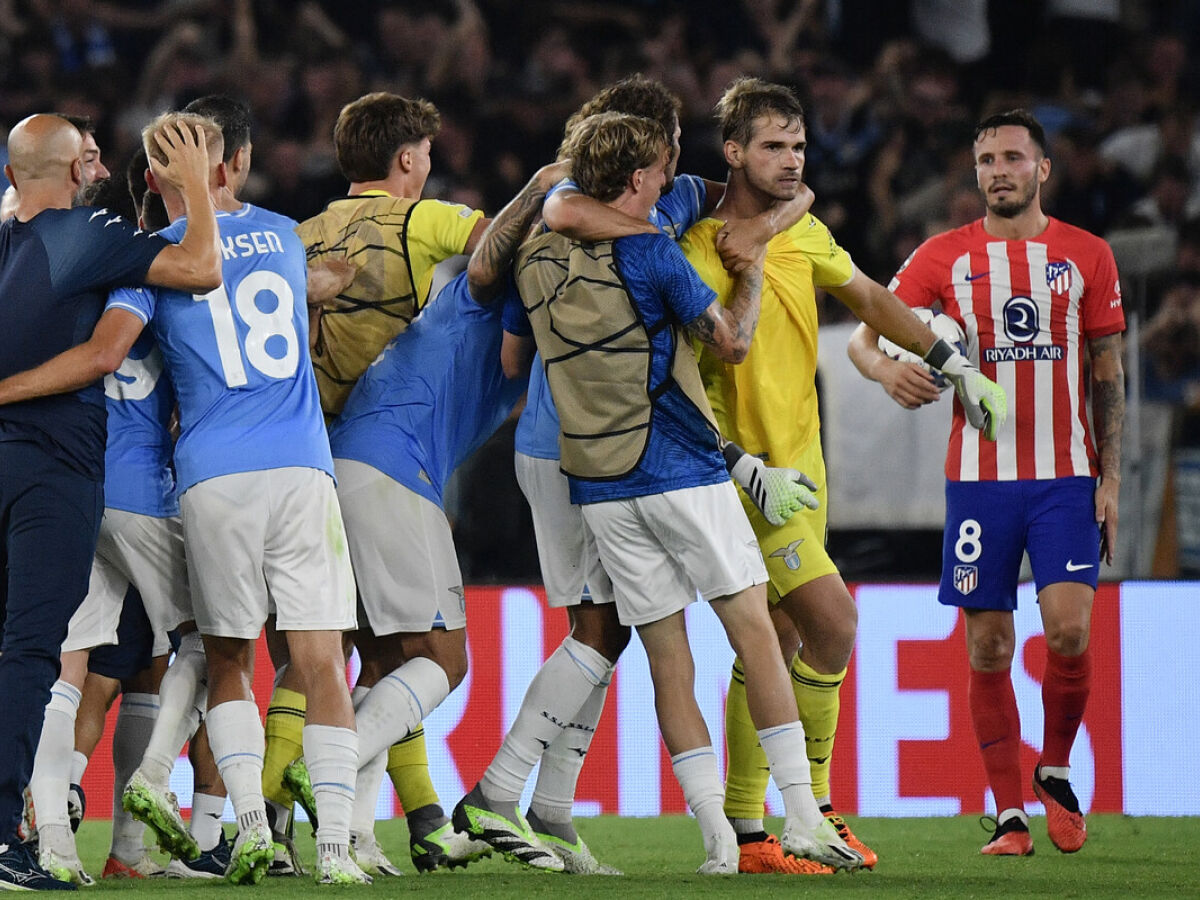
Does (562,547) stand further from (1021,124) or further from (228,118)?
(1021,124)

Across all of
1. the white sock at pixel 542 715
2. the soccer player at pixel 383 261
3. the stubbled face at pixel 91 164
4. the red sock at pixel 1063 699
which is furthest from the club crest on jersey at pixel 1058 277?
the stubbled face at pixel 91 164

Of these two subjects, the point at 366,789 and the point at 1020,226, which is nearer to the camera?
Result: the point at 366,789

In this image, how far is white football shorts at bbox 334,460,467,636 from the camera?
451cm

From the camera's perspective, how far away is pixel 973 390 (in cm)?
480

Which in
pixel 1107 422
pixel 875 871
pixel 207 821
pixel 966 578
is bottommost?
pixel 875 871

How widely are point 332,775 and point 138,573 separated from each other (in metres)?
0.80

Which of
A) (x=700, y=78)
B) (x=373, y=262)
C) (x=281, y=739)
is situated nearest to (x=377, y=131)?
(x=373, y=262)

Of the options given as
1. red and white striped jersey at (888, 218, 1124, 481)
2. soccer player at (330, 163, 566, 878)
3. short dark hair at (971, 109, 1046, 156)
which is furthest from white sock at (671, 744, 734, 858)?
short dark hair at (971, 109, 1046, 156)

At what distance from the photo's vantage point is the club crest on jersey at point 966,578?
5.29 meters

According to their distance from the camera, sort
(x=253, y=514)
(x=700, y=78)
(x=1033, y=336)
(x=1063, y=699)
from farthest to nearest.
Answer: (x=700, y=78)
(x=1033, y=336)
(x=1063, y=699)
(x=253, y=514)

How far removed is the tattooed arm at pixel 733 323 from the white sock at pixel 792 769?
0.97 meters

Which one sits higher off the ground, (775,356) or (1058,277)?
(1058,277)

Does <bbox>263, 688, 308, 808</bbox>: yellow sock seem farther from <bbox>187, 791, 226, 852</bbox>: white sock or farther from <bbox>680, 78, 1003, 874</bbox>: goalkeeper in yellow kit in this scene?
<bbox>680, 78, 1003, 874</bbox>: goalkeeper in yellow kit

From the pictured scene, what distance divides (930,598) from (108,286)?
3.51 m
